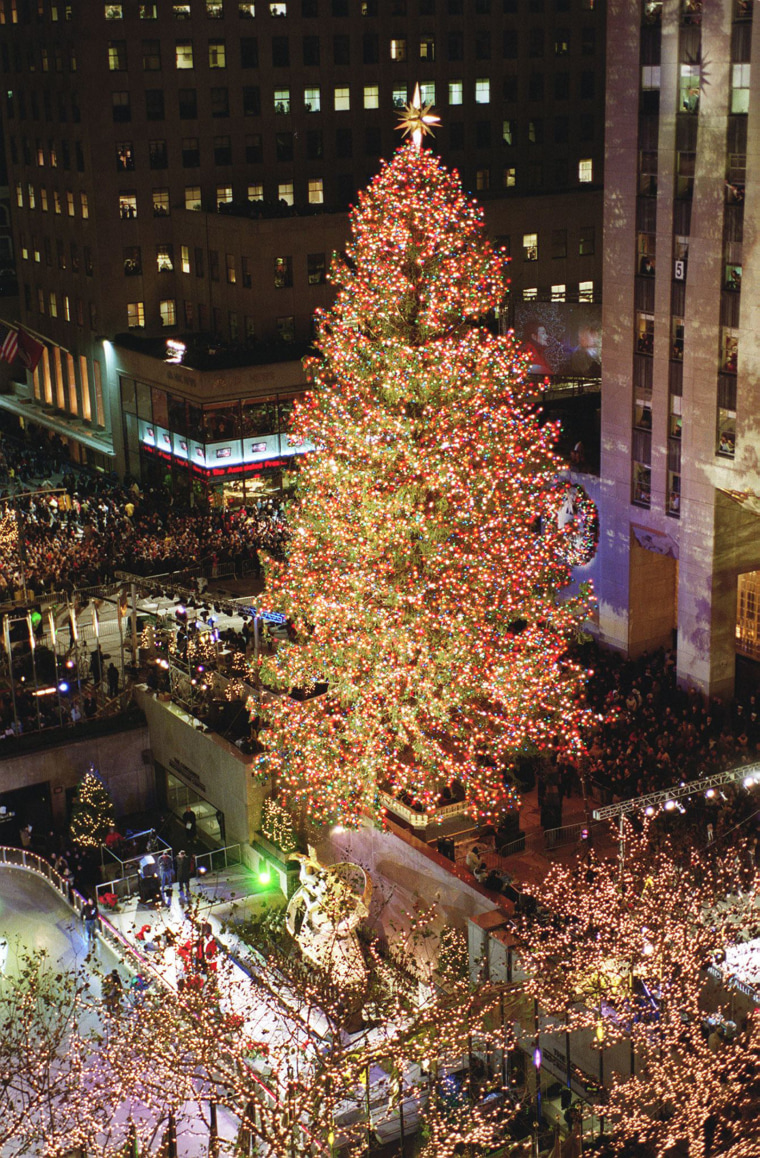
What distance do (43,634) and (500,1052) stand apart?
80.5 ft

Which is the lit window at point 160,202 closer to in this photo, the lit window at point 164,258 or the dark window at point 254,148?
the lit window at point 164,258

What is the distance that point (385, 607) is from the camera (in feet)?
94.9

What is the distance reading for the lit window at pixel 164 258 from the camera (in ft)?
213

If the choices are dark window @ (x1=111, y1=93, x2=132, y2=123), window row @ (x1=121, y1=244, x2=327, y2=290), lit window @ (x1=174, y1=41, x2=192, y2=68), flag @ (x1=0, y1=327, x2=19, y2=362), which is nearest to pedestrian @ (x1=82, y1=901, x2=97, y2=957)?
flag @ (x1=0, y1=327, x2=19, y2=362)

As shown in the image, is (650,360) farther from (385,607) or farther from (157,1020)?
(157,1020)

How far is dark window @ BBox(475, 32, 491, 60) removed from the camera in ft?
229

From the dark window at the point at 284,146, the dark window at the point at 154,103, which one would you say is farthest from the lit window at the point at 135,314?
the dark window at the point at 284,146

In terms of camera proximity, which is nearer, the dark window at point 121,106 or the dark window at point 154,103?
the dark window at point 121,106

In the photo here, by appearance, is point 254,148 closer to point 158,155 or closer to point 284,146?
point 284,146

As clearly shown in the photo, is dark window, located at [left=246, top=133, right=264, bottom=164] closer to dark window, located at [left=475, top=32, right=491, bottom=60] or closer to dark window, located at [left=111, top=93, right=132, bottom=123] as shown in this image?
dark window, located at [left=111, top=93, right=132, bottom=123]

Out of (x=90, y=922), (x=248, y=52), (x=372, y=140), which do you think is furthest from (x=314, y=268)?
(x=90, y=922)

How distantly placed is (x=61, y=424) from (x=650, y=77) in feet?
135

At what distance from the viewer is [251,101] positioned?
64562mm

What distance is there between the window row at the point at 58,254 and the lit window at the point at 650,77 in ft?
119
